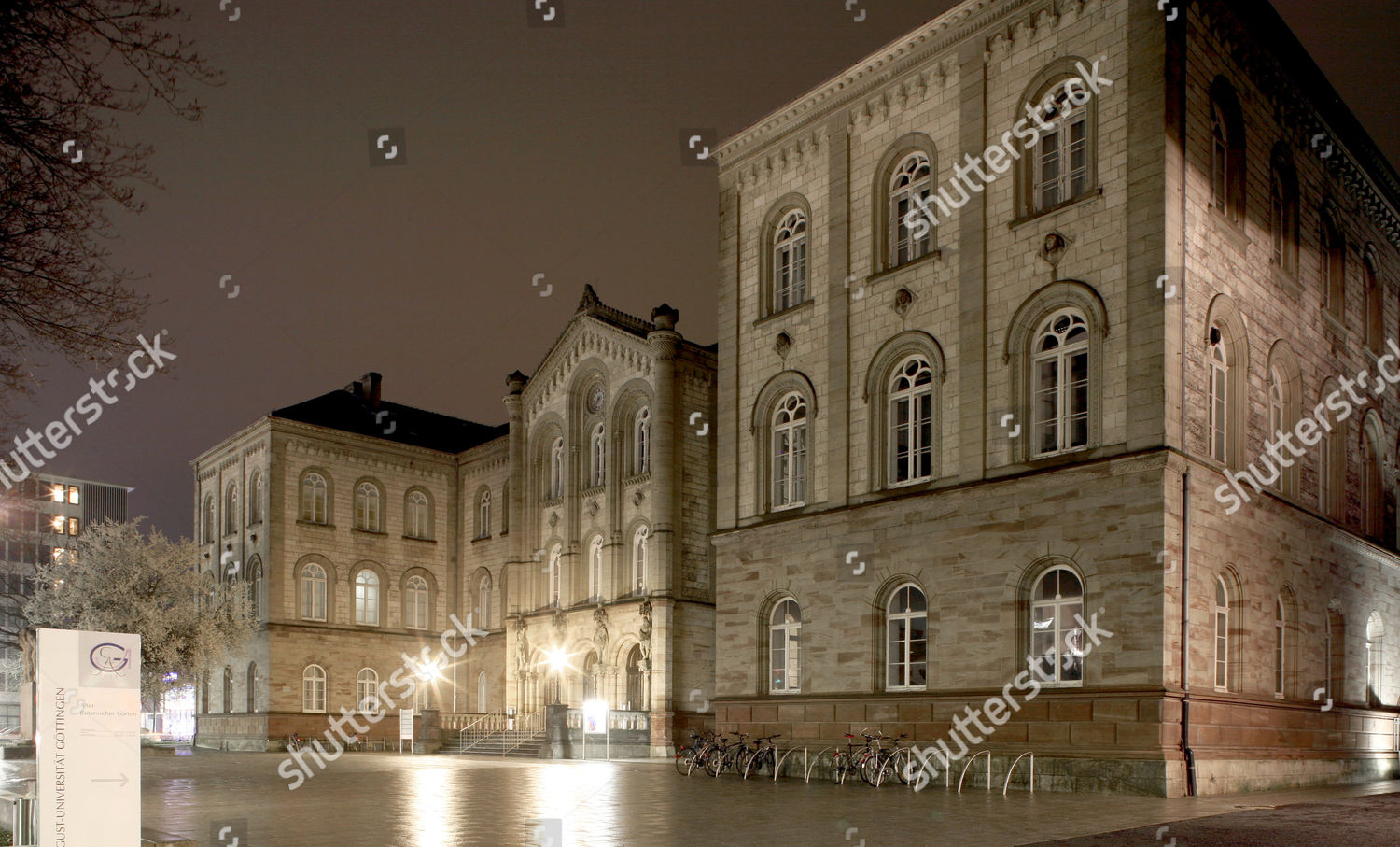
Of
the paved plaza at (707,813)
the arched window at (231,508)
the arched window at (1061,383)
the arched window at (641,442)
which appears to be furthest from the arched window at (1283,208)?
the arched window at (231,508)

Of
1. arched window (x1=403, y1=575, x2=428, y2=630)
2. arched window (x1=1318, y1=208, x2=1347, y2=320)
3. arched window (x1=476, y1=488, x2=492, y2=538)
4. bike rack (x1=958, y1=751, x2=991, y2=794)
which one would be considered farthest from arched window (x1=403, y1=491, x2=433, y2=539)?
arched window (x1=1318, y1=208, x2=1347, y2=320)

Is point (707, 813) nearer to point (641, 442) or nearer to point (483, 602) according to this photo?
point (641, 442)

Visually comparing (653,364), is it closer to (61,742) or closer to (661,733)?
(661,733)

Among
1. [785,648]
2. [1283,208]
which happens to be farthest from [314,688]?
[1283,208]

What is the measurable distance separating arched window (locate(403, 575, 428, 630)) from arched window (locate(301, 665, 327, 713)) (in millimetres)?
4556

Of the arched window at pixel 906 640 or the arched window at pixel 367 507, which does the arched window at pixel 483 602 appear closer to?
the arched window at pixel 367 507

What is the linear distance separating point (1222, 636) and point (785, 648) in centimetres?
949

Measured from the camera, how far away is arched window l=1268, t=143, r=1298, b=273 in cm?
2549

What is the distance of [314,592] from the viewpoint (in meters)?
50.9

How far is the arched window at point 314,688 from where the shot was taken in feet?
162

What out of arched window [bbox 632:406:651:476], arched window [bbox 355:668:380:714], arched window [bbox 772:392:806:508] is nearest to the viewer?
arched window [bbox 772:392:806:508]

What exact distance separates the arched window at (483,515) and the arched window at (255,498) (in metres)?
9.36

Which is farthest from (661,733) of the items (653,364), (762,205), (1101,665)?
(1101,665)

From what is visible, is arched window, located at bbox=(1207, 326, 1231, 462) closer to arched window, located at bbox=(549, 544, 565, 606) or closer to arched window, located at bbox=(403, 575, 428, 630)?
arched window, located at bbox=(549, 544, 565, 606)
